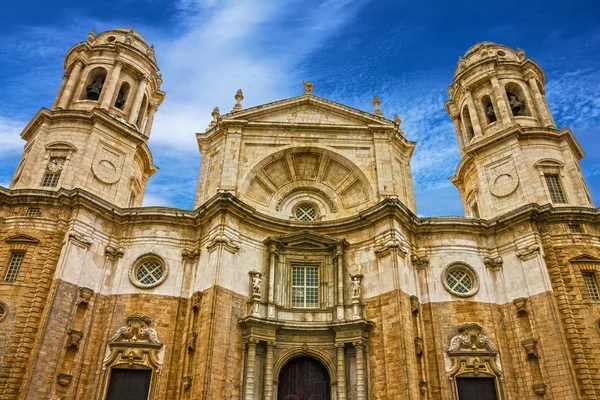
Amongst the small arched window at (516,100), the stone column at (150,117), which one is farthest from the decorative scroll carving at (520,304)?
the stone column at (150,117)

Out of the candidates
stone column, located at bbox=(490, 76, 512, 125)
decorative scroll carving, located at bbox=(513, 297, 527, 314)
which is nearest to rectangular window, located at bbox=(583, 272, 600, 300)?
decorative scroll carving, located at bbox=(513, 297, 527, 314)

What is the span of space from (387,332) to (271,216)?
8.29 meters

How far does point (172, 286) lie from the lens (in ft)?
73.2

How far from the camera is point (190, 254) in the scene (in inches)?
904

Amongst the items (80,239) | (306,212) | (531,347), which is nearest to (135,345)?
(80,239)

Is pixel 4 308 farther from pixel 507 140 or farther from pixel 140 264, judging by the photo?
pixel 507 140

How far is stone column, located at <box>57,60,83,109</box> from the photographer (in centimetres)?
2695

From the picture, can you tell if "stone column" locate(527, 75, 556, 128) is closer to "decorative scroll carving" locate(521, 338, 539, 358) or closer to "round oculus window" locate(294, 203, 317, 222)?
"decorative scroll carving" locate(521, 338, 539, 358)

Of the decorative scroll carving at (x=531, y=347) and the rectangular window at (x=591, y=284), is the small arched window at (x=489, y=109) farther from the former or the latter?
the decorative scroll carving at (x=531, y=347)

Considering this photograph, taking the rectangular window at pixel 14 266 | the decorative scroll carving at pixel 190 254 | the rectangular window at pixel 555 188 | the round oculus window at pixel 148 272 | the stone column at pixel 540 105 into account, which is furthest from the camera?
the stone column at pixel 540 105

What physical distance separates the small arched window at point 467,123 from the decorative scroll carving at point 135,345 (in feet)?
72.8

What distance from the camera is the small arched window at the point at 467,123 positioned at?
30656 mm

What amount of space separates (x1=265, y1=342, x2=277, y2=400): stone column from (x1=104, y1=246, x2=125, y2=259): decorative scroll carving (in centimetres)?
821

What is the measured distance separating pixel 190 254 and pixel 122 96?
41.3 ft
